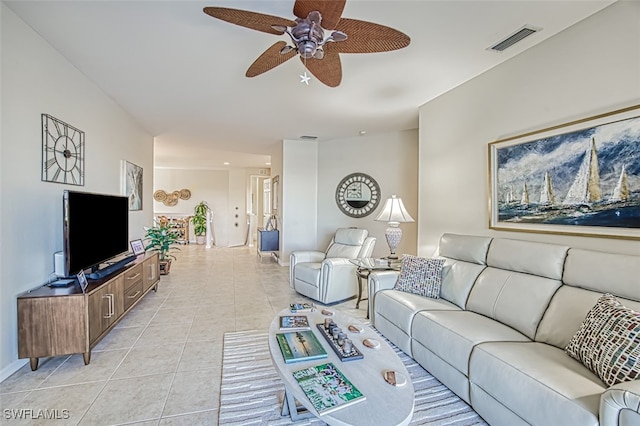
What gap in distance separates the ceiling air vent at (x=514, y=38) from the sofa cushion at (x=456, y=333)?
2.19m

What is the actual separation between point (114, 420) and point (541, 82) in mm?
3857

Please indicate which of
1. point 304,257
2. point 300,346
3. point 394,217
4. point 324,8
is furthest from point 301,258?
point 324,8

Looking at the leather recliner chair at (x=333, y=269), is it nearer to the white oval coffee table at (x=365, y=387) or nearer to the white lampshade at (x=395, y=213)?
the white lampshade at (x=395, y=213)

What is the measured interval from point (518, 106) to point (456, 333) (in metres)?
2.04

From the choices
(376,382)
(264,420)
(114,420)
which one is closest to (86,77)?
(114,420)

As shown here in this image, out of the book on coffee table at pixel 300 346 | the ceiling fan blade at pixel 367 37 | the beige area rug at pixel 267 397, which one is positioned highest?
the ceiling fan blade at pixel 367 37

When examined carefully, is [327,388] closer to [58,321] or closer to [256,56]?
[58,321]

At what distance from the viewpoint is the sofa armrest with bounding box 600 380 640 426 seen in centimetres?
108

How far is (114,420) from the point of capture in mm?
1761

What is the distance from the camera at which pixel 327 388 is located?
4.59 feet

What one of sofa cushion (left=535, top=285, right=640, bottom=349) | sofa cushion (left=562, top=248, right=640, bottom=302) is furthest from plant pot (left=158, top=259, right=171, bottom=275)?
sofa cushion (left=562, top=248, right=640, bottom=302)

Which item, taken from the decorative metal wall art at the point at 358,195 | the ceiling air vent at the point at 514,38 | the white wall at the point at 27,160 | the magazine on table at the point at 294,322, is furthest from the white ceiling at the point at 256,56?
the magazine on table at the point at 294,322

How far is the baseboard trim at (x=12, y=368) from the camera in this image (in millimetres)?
2083

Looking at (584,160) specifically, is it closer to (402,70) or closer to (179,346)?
(402,70)
